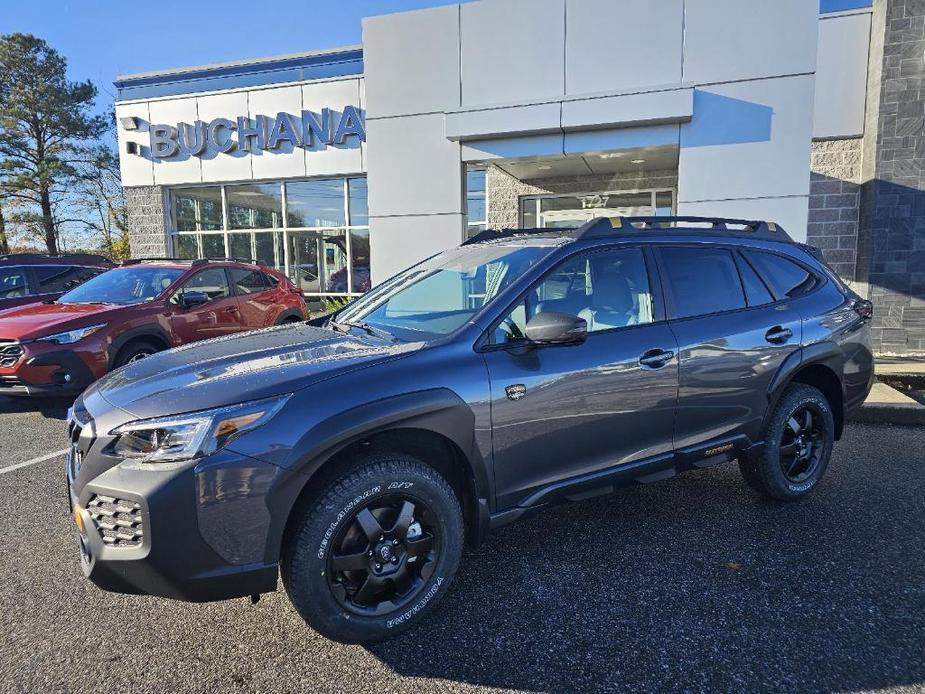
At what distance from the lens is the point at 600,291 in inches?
133

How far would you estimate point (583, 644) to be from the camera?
2580mm

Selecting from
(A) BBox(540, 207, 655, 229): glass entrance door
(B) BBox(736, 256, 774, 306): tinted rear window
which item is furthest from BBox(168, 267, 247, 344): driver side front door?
(A) BBox(540, 207, 655, 229): glass entrance door

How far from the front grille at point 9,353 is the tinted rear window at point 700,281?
613cm

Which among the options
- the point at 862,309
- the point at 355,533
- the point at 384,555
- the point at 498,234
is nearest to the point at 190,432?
the point at 355,533

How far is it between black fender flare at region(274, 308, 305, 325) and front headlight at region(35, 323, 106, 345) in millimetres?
2626

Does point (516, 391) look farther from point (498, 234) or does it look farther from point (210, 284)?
point (210, 284)

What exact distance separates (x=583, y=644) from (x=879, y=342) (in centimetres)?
944

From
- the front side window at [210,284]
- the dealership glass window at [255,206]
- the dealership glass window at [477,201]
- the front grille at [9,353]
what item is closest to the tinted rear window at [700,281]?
the front side window at [210,284]

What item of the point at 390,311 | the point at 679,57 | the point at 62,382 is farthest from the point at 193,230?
the point at 390,311

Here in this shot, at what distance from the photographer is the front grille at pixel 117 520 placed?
223 cm

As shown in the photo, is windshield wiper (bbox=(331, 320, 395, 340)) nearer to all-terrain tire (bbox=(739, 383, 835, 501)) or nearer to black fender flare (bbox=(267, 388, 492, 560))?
black fender flare (bbox=(267, 388, 492, 560))

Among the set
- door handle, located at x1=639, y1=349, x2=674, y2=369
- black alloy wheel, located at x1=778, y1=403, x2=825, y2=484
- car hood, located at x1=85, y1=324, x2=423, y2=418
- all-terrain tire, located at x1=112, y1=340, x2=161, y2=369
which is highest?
car hood, located at x1=85, y1=324, x2=423, y2=418

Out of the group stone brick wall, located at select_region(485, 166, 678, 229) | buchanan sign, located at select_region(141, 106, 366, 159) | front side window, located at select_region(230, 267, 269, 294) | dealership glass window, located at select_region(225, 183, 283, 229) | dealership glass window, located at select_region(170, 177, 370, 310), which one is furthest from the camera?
dealership glass window, located at select_region(225, 183, 283, 229)

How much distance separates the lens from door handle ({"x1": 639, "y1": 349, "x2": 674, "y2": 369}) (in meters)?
3.23
